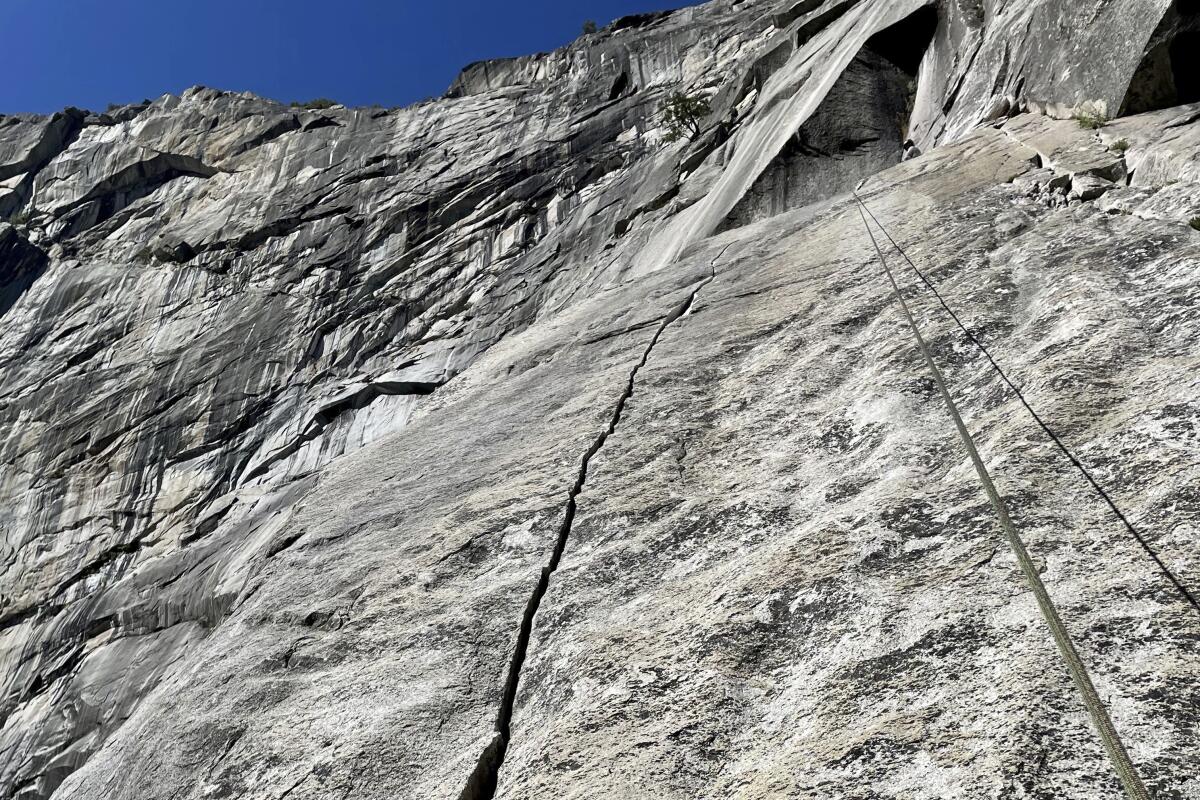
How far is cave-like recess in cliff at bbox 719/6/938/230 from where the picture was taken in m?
12.1

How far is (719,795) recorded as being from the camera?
3361 millimetres

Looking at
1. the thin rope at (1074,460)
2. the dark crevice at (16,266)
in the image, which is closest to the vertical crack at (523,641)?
the thin rope at (1074,460)

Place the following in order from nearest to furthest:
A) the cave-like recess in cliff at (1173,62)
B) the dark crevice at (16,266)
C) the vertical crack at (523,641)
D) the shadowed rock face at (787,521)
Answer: the shadowed rock face at (787,521) < the vertical crack at (523,641) < the cave-like recess in cliff at (1173,62) < the dark crevice at (16,266)

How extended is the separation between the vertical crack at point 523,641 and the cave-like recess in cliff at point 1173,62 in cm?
483

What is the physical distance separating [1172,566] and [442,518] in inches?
183

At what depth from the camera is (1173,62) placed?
750 cm

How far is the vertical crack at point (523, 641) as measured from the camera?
407 centimetres

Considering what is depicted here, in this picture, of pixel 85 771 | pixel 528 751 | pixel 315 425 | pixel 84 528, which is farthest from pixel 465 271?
pixel 528 751

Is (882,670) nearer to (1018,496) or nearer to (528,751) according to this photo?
(1018,496)

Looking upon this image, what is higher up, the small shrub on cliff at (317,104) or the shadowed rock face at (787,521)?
the small shrub on cliff at (317,104)

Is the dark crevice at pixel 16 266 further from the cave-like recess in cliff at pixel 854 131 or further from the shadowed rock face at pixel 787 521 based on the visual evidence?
the cave-like recess in cliff at pixel 854 131

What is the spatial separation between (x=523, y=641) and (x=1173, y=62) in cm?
718

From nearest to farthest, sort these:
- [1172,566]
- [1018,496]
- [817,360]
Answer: [1172,566] < [1018,496] < [817,360]

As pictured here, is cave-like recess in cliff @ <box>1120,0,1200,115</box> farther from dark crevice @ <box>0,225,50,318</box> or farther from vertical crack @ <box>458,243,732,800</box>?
dark crevice @ <box>0,225,50,318</box>
